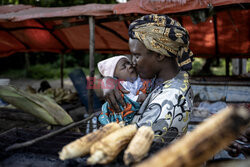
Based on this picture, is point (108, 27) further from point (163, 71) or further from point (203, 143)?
point (203, 143)

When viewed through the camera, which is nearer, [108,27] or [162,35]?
[162,35]

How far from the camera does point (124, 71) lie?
88.0 inches

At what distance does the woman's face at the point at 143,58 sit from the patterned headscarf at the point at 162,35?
0.05 metres

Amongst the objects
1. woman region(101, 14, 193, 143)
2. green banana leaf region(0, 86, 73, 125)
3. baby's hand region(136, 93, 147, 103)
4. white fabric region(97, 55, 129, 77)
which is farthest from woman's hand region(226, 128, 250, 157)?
green banana leaf region(0, 86, 73, 125)

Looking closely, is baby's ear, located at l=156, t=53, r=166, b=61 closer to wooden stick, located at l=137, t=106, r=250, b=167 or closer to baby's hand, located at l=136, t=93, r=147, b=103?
baby's hand, located at l=136, t=93, r=147, b=103

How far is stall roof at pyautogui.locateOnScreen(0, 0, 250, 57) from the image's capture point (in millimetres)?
3584

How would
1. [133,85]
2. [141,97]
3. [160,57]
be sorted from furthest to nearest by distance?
[133,85], [141,97], [160,57]

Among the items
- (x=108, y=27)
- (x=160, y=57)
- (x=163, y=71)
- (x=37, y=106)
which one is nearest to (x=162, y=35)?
(x=160, y=57)

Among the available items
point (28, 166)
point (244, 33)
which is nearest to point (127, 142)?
point (28, 166)

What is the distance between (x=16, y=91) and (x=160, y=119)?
2.68m

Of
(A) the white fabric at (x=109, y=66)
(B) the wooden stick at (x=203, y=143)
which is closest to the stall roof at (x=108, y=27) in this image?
(A) the white fabric at (x=109, y=66)

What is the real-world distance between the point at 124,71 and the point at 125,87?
18 cm

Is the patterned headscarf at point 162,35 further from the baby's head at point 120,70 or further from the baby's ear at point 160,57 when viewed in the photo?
the baby's head at point 120,70

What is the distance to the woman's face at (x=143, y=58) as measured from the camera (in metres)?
1.75
